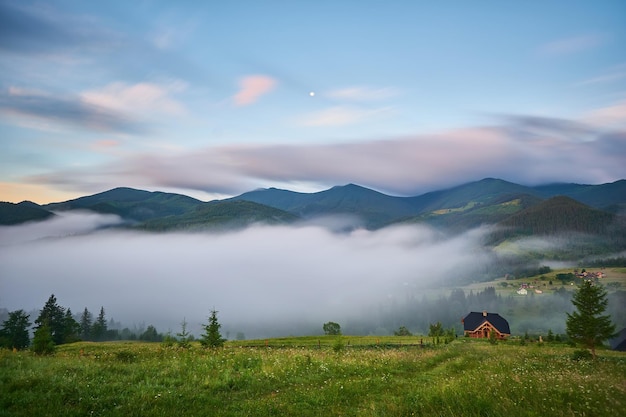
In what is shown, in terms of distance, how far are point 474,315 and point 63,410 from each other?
150 metres

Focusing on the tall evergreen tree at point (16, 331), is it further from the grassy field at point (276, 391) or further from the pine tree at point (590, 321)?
the pine tree at point (590, 321)

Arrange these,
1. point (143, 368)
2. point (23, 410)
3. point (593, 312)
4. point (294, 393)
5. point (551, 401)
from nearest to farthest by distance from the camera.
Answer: point (551, 401)
point (23, 410)
point (294, 393)
point (143, 368)
point (593, 312)

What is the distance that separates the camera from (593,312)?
41.2m

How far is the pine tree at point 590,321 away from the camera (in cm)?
4084

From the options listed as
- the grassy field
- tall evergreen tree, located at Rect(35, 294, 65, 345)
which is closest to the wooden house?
the grassy field

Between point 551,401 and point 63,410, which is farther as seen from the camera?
point 63,410

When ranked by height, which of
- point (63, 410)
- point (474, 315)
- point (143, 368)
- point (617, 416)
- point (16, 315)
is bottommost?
point (474, 315)

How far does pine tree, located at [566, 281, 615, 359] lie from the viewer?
40844mm

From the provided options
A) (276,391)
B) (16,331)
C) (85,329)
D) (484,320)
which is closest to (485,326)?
(484,320)

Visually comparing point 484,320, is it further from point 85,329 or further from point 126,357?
point 85,329

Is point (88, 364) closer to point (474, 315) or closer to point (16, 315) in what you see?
point (16, 315)

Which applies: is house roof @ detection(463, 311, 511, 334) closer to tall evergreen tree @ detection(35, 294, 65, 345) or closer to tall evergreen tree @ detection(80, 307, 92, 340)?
tall evergreen tree @ detection(35, 294, 65, 345)

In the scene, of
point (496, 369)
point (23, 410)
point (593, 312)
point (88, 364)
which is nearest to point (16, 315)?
point (88, 364)

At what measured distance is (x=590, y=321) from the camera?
40875 mm
